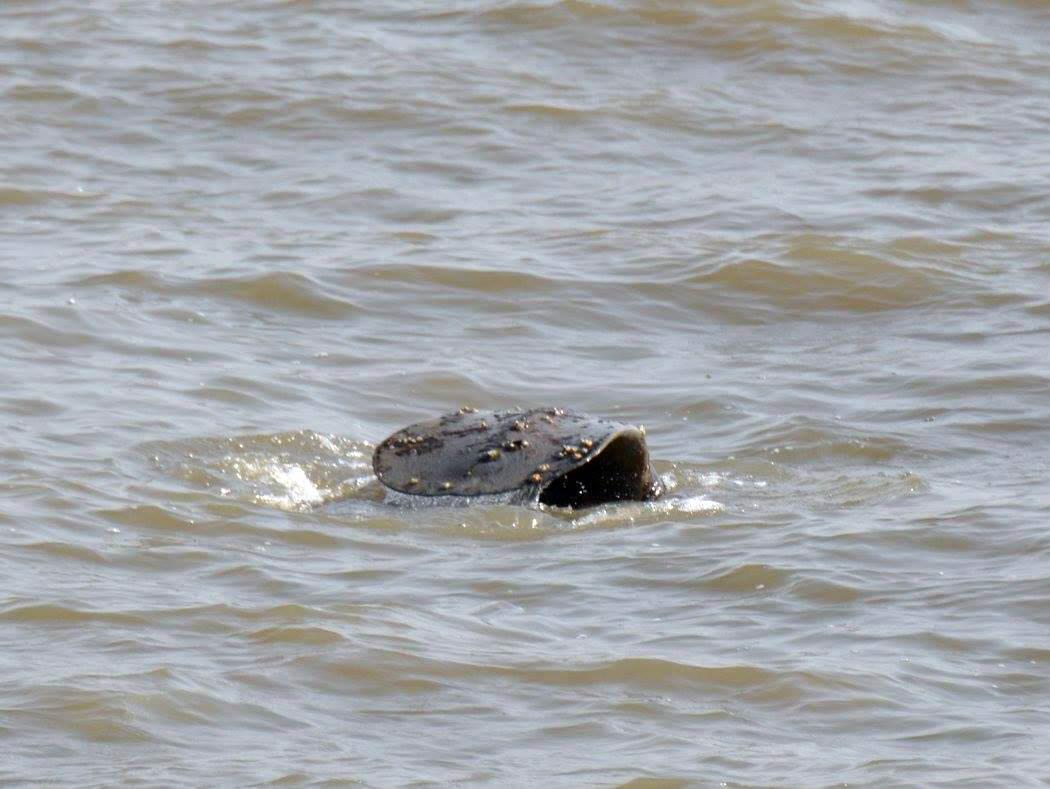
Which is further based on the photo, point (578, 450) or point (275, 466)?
point (275, 466)

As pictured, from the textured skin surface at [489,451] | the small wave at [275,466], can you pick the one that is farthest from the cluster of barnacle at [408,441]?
the small wave at [275,466]

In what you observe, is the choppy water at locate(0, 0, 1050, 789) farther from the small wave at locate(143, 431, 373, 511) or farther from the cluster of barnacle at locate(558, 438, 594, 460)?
the cluster of barnacle at locate(558, 438, 594, 460)

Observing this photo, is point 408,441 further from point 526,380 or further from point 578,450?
point 526,380

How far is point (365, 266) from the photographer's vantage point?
10.5 m

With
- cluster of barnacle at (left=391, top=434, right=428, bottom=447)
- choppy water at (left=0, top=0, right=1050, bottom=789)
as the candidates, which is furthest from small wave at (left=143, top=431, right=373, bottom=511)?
cluster of barnacle at (left=391, top=434, right=428, bottom=447)

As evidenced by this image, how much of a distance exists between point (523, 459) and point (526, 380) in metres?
1.99

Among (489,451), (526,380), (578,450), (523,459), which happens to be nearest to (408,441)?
(489,451)

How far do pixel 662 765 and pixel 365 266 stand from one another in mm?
6033

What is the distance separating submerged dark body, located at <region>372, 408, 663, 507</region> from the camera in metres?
6.84

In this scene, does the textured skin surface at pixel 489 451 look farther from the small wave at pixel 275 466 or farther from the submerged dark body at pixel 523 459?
the small wave at pixel 275 466

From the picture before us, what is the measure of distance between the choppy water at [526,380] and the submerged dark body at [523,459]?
138 millimetres

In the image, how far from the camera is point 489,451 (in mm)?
6887

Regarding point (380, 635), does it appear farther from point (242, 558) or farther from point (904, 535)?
point (904, 535)

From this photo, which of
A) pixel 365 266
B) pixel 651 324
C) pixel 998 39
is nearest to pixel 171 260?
pixel 365 266
